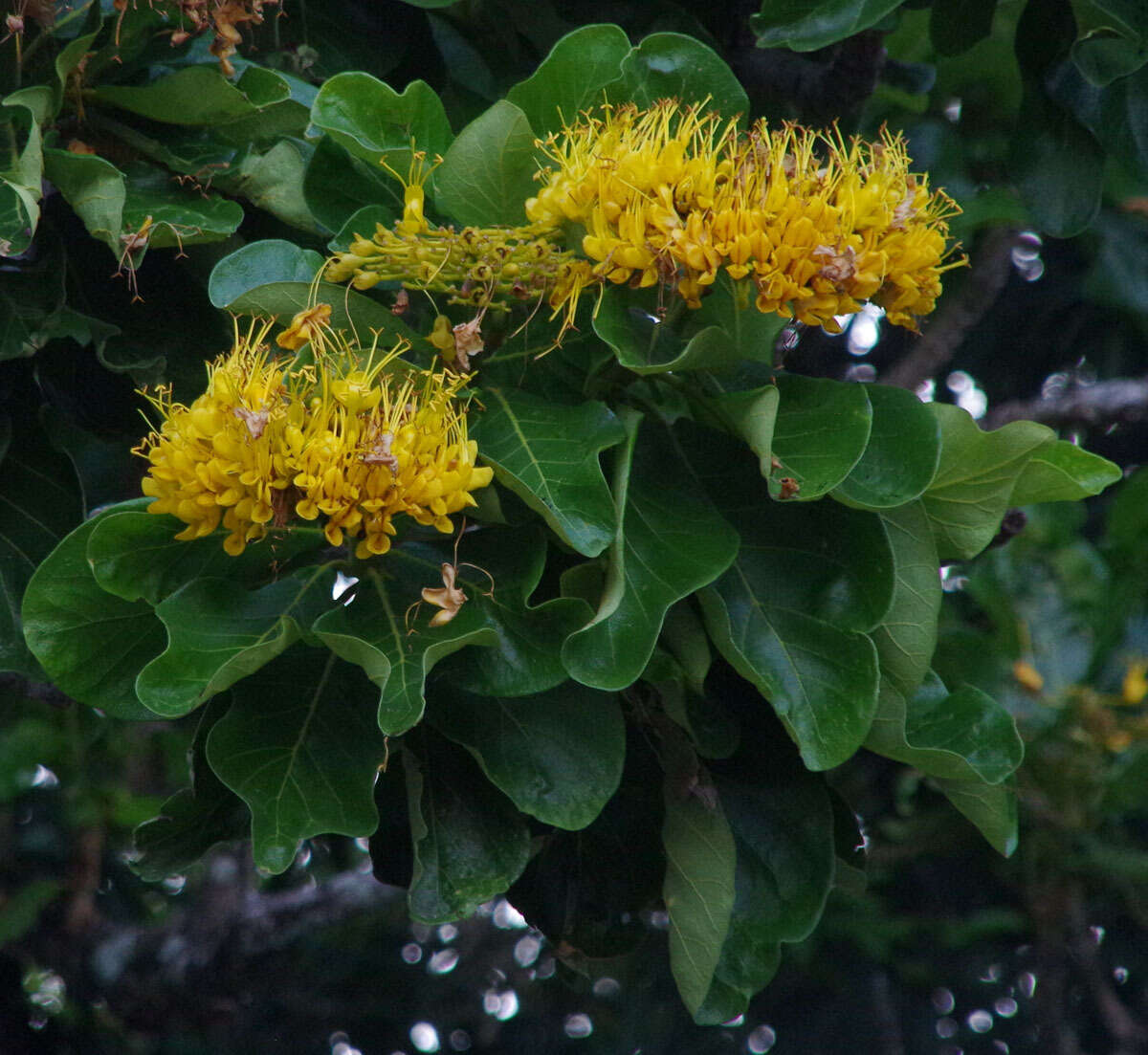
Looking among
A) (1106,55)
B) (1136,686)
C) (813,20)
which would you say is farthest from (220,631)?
(1136,686)

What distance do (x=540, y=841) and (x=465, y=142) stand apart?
80 centimetres

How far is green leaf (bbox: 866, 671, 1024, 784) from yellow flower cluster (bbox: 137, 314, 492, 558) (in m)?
0.48

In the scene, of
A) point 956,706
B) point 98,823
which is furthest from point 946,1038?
point 956,706

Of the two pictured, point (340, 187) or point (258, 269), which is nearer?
point (258, 269)

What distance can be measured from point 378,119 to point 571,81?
20 centimetres

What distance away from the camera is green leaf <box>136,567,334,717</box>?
1.07m

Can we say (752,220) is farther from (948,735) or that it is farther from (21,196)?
(21,196)

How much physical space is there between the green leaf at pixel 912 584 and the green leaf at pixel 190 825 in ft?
2.17

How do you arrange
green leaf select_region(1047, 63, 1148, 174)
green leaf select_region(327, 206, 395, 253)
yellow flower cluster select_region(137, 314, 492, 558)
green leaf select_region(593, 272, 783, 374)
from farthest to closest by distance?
green leaf select_region(1047, 63, 1148, 174) → green leaf select_region(327, 206, 395, 253) → green leaf select_region(593, 272, 783, 374) → yellow flower cluster select_region(137, 314, 492, 558)

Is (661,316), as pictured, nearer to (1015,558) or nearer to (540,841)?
(540,841)

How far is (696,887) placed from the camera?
1.42m

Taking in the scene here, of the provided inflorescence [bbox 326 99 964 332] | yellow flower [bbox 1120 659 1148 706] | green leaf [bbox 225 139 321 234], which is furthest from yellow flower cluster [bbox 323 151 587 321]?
yellow flower [bbox 1120 659 1148 706]

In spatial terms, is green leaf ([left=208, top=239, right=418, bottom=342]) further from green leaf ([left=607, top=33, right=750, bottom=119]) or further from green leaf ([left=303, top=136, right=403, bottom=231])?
green leaf ([left=607, top=33, right=750, bottom=119])

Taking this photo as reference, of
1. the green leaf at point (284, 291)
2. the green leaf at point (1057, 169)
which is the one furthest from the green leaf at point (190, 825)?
the green leaf at point (1057, 169)
